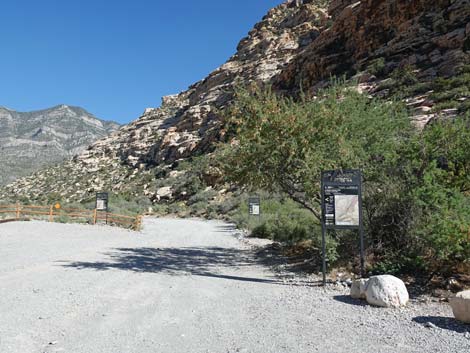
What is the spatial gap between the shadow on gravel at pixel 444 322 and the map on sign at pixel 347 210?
8.86 feet

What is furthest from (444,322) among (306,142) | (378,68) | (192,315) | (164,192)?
(164,192)

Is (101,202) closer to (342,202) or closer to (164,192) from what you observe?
(342,202)

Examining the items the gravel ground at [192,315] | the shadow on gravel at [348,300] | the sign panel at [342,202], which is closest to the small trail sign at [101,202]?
the gravel ground at [192,315]

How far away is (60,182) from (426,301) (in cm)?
8229

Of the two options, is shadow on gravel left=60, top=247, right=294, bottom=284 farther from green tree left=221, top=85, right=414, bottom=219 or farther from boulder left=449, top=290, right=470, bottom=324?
boulder left=449, top=290, right=470, bottom=324

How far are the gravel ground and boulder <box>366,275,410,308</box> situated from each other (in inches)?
7.6

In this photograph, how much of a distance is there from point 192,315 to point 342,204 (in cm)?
430

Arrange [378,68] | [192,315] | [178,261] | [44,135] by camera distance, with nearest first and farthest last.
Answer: [192,315]
[178,261]
[378,68]
[44,135]

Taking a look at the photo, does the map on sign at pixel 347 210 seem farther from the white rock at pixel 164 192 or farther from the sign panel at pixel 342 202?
the white rock at pixel 164 192

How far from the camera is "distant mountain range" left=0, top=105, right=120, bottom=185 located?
12100cm

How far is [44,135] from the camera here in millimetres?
147250

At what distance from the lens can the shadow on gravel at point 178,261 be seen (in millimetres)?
10250

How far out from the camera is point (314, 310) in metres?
6.48

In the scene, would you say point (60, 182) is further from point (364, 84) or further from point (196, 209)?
point (364, 84)
